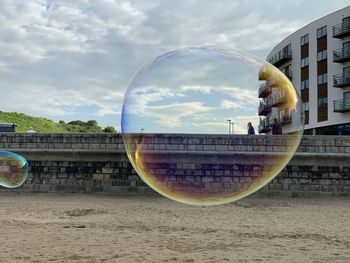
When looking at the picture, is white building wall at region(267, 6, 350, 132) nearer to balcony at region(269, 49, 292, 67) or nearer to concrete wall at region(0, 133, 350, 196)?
balcony at region(269, 49, 292, 67)

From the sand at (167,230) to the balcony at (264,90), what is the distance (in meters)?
2.36

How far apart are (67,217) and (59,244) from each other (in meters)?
4.30

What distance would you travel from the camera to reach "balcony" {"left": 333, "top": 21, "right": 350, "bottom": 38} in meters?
45.4

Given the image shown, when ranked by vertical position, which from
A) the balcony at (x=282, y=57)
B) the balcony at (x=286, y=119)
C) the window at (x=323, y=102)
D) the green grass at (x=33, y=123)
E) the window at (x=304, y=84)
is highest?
the balcony at (x=282, y=57)

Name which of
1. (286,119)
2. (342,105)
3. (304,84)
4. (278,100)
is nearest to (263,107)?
(278,100)

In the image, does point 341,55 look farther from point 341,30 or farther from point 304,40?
point 304,40

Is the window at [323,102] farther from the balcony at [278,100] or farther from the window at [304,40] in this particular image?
the balcony at [278,100]

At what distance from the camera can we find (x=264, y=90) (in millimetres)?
6711

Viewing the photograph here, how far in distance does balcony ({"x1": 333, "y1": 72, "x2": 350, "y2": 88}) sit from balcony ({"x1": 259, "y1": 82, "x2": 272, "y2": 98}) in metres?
40.8

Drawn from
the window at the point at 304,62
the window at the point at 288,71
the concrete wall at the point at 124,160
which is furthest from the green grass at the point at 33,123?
the concrete wall at the point at 124,160

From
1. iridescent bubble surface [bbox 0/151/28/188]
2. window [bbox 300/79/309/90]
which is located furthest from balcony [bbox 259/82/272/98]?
window [bbox 300/79/309/90]

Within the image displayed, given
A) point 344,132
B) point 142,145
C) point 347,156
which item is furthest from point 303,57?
point 142,145

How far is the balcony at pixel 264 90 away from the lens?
259 inches

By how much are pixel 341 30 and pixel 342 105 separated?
7.15 meters
